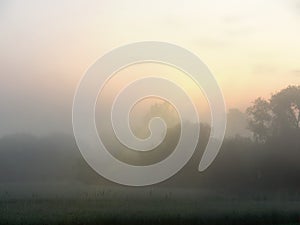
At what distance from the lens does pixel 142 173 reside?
114 feet

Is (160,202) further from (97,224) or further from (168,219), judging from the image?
(97,224)

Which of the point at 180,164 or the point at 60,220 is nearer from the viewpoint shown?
the point at 60,220

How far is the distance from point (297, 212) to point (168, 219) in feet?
31.9

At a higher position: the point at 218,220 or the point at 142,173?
the point at 142,173

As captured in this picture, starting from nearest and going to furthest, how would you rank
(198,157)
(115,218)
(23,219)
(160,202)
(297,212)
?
(23,219)
(115,218)
(160,202)
(297,212)
(198,157)

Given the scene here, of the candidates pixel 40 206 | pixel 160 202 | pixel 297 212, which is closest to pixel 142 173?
pixel 160 202

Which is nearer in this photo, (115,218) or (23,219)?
(23,219)

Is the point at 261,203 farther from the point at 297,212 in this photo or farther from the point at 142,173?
the point at 142,173

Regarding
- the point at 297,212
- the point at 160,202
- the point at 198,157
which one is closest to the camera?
the point at 160,202

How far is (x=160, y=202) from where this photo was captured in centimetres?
3394

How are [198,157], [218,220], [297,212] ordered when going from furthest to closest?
1. [198,157]
2. [297,212]
3. [218,220]

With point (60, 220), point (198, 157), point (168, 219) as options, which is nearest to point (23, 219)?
point (60, 220)

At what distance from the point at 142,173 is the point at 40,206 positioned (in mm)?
6946

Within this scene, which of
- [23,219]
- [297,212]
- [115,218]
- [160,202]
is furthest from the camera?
[297,212]
